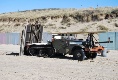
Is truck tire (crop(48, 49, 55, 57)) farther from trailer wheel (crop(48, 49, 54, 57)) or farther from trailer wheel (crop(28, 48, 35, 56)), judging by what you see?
trailer wheel (crop(28, 48, 35, 56))

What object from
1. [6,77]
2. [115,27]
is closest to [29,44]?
[6,77]

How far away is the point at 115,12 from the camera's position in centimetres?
5978

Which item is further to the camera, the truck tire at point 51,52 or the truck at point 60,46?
the truck tire at point 51,52

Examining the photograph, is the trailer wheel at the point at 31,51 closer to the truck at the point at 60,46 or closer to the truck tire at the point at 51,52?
the truck at the point at 60,46

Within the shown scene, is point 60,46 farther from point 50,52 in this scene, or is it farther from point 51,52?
point 50,52

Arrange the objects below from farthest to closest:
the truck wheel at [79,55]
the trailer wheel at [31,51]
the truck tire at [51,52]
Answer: the trailer wheel at [31,51]
the truck tire at [51,52]
the truck wheel at [79,55]

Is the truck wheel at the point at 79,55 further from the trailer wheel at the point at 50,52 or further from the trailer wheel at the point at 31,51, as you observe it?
the trailer wheel at the point at 31,51

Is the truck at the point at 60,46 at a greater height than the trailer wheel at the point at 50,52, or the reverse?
the truck at the point at 60,46

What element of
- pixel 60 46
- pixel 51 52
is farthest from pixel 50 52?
pixel 60 46

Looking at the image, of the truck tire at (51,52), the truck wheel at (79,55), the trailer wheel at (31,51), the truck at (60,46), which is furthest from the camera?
the trailer wheel at (31,51)

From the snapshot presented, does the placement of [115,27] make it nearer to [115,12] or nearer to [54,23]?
[115,12]

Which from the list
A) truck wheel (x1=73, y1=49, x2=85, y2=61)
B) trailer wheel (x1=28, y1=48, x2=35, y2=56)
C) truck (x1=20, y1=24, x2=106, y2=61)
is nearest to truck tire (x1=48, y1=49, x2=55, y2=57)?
truck (x1=20, y1=24, x2=106, y2=61)

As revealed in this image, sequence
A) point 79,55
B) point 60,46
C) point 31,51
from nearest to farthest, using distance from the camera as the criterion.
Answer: point 79,55
point 60,46
point 31,51

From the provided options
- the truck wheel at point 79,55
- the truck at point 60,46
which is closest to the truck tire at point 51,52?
the truck at point 60,46
